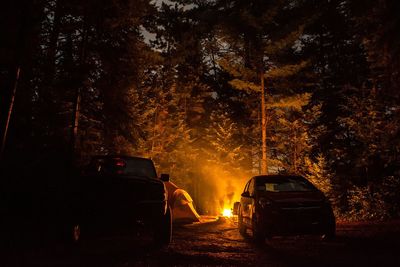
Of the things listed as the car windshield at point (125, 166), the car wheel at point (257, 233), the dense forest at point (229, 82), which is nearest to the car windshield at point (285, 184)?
the car wheel at point (257, 233)

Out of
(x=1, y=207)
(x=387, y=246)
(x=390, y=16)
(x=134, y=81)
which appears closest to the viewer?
(x=387, y=246)

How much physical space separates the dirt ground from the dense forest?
1.99 m

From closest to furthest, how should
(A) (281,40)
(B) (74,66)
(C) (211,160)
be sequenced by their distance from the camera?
(B) (74,66), (A) (281,40), (C) (211,160)

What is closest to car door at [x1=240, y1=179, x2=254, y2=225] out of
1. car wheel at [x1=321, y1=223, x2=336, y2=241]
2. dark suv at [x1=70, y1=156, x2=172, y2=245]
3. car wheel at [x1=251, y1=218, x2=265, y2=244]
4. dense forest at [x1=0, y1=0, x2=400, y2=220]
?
car wheel at [x1=251, y1=218, x2=265, y2=244]

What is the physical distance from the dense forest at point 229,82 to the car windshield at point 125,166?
1157mm

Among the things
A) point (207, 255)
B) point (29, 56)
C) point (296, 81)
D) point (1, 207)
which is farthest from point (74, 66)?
point (296, 81)

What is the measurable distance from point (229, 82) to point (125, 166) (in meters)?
16.2

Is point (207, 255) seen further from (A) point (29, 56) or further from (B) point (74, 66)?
(B) point (74, 66)

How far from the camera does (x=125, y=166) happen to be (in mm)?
10883

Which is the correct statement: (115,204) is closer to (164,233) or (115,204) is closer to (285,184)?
(164,233)

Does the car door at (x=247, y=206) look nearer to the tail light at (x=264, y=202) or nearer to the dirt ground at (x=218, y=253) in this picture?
the dirt ground at (x=218, y=253)

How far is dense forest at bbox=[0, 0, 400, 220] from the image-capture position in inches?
644

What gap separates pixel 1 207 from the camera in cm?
1341

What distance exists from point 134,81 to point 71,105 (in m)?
3.43
